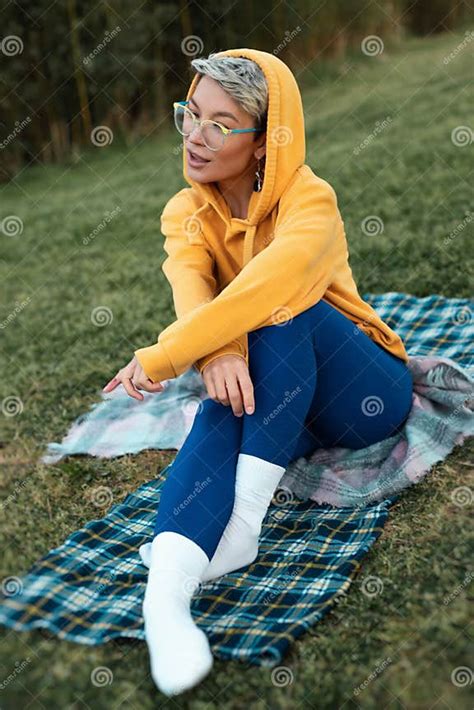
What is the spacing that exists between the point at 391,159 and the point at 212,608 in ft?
12.6

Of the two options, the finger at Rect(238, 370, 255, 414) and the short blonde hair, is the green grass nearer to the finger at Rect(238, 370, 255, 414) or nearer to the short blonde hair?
the finger at Rect(238, 370, 255, 414)

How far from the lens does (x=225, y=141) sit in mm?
2117

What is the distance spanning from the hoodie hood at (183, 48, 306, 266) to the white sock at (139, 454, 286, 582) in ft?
2.18

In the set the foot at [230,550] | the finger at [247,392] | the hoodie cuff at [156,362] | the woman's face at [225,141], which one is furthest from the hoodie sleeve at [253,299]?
the foot at [230,550]

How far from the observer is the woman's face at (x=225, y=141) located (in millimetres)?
2090

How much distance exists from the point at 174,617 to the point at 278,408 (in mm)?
516

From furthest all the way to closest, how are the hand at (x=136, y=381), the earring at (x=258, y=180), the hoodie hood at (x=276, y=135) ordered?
1. the earring at (x=258, y=180)
2. the hoodie hood at (x=276, y=135)
3. the hand at (x=136, y=381)

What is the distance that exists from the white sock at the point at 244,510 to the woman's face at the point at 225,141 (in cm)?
76

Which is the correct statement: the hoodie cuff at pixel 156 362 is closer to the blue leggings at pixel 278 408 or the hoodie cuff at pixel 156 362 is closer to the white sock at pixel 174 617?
the blue leggings at pixel 278 408

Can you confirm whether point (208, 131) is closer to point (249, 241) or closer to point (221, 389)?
point (249, 241)

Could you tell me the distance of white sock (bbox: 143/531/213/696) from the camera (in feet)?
5.29

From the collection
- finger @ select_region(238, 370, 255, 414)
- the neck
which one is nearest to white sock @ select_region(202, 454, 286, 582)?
finger @ select_region(238, 370, 255, 414)

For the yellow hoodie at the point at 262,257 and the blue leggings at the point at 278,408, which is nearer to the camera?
the blue leggings at the point at 278,408

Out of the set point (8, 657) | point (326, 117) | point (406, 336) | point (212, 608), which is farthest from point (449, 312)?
point (326, 117)
